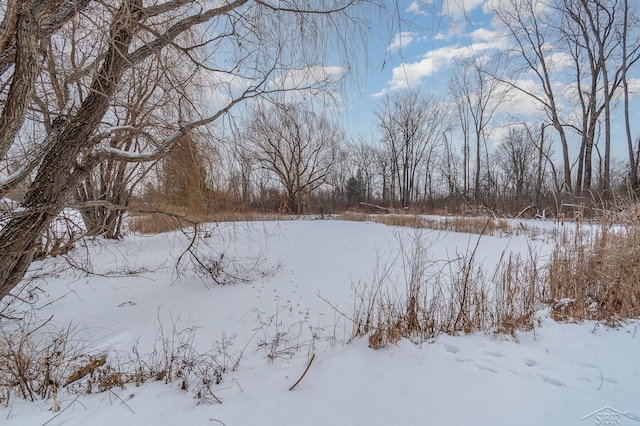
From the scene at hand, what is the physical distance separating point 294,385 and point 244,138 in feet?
7.51

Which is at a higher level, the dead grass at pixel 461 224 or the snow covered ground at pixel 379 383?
the dead grass at pixel 461 224

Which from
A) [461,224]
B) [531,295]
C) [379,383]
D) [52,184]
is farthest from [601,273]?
[461,224]

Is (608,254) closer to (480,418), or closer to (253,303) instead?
(480,418)

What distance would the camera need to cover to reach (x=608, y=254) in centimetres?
280

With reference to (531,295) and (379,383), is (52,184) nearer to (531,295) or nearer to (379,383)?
(379,383)

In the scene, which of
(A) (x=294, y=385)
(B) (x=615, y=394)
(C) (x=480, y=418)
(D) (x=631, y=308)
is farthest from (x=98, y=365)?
(D) (x=631, y=308)

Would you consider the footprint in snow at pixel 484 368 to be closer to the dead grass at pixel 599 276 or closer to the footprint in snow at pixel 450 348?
the footprint in snow at pixel 450 348
